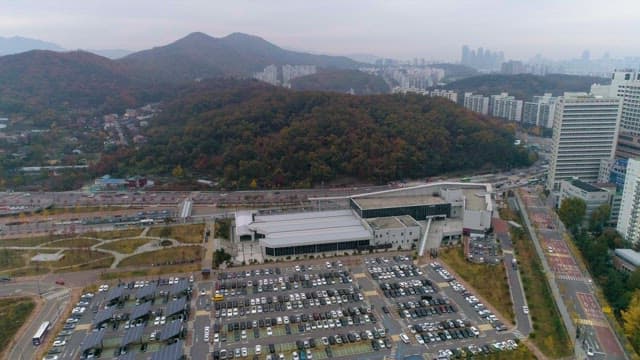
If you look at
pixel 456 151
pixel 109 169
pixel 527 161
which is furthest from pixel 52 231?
pixel 527 161

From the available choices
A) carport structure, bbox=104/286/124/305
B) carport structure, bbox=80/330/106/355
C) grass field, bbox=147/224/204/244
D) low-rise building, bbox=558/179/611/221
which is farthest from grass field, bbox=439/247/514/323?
carport structure, bbox=104/286/124/305

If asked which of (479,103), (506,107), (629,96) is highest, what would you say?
(629,96)

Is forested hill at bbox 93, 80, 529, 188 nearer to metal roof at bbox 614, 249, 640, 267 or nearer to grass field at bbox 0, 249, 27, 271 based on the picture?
grass field at bbox 0, 249, 27, 271

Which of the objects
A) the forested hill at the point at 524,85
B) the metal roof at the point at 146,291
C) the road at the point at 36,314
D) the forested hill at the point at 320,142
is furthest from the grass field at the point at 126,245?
the forested hill at the point at 524,85

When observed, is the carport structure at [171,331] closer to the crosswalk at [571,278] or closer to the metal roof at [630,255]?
the crosswalk at [571,278]

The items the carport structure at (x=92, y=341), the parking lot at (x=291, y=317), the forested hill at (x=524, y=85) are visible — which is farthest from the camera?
the forested hill at (x=524, y=85)

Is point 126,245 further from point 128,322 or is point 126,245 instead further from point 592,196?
point 592,196

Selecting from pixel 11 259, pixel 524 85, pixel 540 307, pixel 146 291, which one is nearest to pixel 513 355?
pixel 540 307
